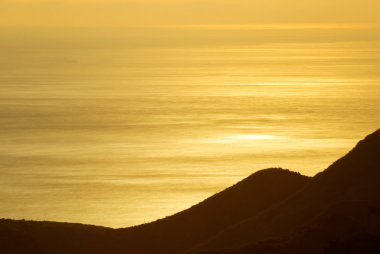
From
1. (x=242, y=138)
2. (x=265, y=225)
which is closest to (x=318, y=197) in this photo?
(x=265, y=225)

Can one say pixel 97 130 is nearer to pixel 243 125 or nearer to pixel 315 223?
pixel 243 125

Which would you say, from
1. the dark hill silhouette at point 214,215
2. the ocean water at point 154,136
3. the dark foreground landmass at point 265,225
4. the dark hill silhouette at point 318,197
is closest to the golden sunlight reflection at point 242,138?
the ocean water at point 154,136

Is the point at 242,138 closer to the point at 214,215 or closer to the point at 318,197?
the point at 214,215

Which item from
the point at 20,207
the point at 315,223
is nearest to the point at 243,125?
the point at 20,207

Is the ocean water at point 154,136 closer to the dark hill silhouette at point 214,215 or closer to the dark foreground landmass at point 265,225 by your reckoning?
the dark hill silhouette at point 214,215

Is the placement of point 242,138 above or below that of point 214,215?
above
